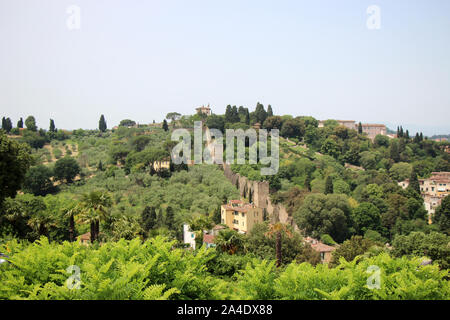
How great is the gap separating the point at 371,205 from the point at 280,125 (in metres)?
37.1

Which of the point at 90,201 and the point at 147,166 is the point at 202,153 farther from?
the point at 90,201

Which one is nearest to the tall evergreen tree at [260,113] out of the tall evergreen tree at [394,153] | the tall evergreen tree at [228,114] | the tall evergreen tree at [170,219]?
the tall evergreen tree at [228,114]

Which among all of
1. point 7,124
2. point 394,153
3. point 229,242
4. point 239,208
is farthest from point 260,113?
point 229,242

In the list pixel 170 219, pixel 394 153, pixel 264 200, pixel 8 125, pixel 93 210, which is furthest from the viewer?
pixel 8 125

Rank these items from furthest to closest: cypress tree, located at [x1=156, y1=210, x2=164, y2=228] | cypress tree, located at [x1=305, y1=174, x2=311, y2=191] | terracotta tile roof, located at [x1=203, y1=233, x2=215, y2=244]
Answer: cypress tree, located at [x1=305, y1=174, x2=311, y2=191] < cypress tree, located at [x1=156, y1=210, x2=164, y2=228] < terracotta tile roof, located at [x1=203, y1=233, x2=215, y2=244]

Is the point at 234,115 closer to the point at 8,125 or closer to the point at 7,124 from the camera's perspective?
the point at 8,125

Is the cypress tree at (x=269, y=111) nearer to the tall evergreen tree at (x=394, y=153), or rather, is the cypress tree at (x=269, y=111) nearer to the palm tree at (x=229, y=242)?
the tall evergreen tree at (x=394, y=153)

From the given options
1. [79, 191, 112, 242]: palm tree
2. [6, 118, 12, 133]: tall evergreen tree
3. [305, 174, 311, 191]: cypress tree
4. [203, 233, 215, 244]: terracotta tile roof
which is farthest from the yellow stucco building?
[6, 118, 12, 133]: tall evergreen tree

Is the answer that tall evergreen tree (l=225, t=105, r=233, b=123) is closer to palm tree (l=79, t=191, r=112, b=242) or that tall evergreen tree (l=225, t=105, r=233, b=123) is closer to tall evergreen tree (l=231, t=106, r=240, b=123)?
tall evergreen tree (l=231, t=106, r=240, b=123)

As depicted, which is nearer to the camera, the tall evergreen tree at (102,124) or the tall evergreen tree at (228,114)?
the tall evergreen tree at (228,114)

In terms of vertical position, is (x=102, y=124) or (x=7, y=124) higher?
(x=102, y=124)

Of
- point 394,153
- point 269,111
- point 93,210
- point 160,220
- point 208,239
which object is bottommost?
point 160,220

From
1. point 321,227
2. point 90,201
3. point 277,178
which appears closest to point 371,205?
point 321,227

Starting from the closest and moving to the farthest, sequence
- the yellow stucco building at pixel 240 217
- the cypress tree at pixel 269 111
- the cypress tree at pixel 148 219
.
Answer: the cypress tree at pixel 148 219
the yellow stucco building at pixel 240 217
the cypress tree at pixel 269 111
